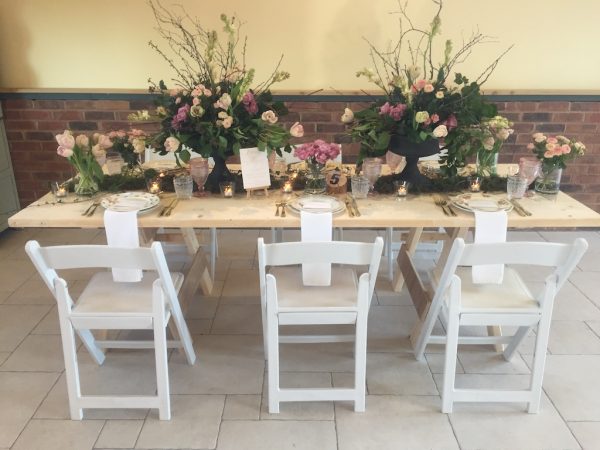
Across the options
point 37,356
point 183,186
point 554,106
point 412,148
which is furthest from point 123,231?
point 554,106

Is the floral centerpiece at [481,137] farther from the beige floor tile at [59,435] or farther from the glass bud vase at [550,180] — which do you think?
the beige floor tile at [59,435]

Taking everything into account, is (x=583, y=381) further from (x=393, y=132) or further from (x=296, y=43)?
(x=296, y=43)

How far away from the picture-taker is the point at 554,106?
12.1ft

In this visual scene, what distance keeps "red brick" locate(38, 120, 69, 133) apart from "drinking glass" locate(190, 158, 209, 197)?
182cm

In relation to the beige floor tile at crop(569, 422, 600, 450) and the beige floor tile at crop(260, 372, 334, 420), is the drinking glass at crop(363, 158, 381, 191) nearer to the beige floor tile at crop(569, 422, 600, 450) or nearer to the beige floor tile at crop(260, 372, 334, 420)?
the beige floor tile at crop(260, 372, 334, 420)

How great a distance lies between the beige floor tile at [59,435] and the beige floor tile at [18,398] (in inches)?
1.8

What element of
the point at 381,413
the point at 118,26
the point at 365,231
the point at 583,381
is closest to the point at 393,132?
the point at 381,413

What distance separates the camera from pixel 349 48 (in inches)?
144

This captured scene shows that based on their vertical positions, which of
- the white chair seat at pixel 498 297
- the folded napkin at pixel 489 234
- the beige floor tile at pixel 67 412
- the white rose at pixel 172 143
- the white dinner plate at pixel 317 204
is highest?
the white rose at pixel 172 143

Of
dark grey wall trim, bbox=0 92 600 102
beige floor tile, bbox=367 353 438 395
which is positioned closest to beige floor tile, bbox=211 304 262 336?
beige floor tile, bbox=367 353 438 395

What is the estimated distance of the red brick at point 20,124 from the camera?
12.5ft

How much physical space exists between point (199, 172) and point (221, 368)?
880 mm

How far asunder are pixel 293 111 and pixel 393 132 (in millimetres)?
1486

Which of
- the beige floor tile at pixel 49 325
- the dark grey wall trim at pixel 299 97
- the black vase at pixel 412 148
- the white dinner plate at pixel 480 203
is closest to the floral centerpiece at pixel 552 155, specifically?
the white dinner plate at pixel 480 203
